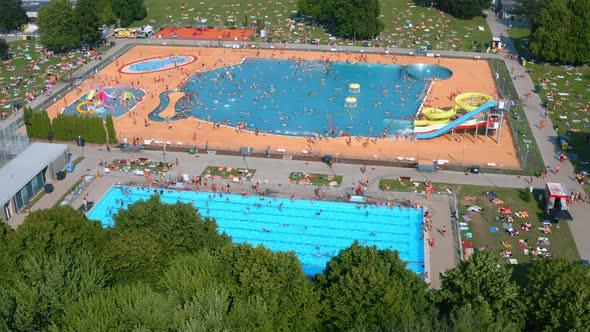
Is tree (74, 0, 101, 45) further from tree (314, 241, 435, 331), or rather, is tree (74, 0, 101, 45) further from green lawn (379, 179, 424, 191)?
tree (314, 241, 435, 331)

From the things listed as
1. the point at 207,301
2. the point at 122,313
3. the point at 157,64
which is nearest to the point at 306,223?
the point at 207,301

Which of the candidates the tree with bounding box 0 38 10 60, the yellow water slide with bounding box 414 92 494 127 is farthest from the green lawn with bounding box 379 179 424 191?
the tree with bounding box 0 38 10 60

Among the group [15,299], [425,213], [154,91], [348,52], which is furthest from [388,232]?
[348,52]

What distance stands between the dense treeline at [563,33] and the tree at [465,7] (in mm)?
17052

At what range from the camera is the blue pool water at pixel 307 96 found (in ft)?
234

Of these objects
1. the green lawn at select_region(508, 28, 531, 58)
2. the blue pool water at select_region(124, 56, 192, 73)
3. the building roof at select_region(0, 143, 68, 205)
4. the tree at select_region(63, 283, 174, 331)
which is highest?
the tree at select_region(63, 283, 174, 331)

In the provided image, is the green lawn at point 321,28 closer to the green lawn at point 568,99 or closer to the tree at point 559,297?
the green lawn at point 568,99

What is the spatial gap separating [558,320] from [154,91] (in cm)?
5729

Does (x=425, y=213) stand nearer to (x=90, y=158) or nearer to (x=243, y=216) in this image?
(x=243, y=216)

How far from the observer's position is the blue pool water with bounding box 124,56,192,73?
8812 cm

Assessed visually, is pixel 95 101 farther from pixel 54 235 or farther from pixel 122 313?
pixel 122 313

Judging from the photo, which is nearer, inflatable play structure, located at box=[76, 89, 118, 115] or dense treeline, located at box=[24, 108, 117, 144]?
dense treeline, located at box=[24, 108, 117, 144]

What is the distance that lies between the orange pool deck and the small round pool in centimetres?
114

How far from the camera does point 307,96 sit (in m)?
78.8
